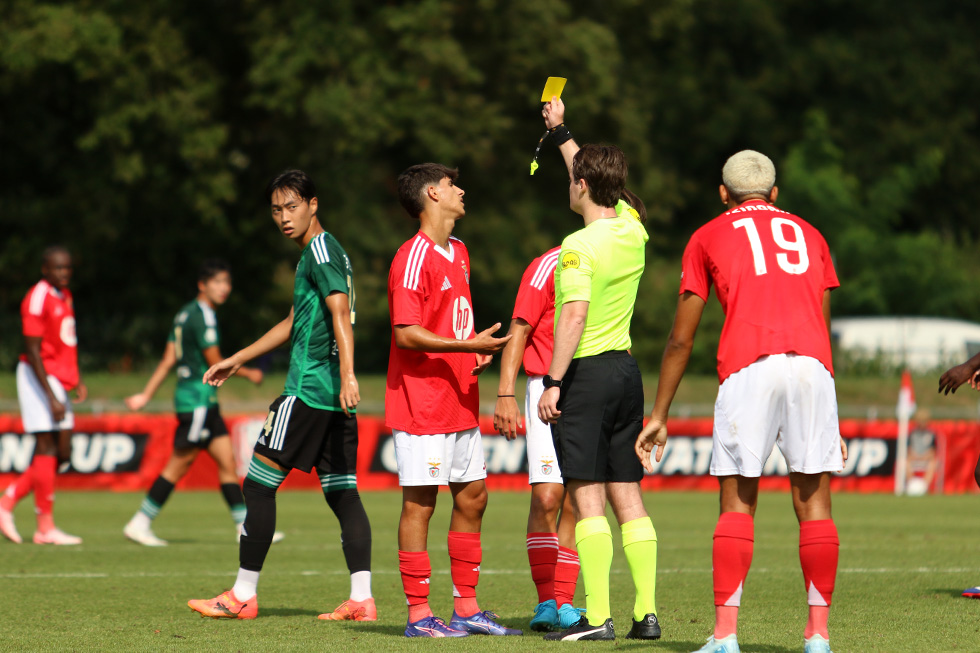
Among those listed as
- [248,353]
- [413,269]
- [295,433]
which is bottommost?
[295,433]

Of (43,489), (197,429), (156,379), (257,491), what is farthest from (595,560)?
(156,379)

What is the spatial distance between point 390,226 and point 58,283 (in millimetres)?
20829

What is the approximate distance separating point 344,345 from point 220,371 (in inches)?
32.8

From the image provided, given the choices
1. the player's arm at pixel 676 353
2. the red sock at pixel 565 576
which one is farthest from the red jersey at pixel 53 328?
the player's arm at pixel 676 353

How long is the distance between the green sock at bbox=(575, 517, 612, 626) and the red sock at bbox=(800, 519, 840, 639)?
0.94 meters

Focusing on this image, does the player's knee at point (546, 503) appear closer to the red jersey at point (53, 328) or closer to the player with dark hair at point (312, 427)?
the player with dark hair at point (312, 427)

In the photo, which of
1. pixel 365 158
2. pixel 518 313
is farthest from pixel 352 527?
pixel 365 158

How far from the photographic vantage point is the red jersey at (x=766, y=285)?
5.22 meters

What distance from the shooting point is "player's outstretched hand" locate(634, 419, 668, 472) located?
18.2 feet

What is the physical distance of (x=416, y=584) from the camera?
20.5ft

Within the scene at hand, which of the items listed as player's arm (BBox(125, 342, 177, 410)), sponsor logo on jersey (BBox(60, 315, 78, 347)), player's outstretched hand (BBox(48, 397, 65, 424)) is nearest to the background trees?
player's arm (BBox(125, 342, 177, 410))

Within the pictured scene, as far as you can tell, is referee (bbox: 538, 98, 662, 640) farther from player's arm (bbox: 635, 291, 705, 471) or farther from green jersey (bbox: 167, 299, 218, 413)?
green jersey (bbox: 167, 299, 218, 413)

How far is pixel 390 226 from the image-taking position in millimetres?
31766

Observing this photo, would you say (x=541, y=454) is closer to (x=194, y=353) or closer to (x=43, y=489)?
(x=194, y=353)
